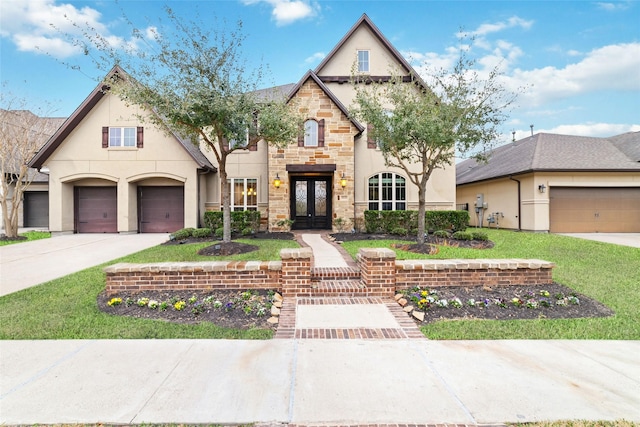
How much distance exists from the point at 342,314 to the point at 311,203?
995cm

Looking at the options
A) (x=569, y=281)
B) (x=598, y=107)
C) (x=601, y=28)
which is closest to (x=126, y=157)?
(x=569, y=281)

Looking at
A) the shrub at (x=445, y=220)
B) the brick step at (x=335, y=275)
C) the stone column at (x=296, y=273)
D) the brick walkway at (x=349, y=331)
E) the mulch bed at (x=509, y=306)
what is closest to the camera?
the brick walkway at (x=349, y=331)

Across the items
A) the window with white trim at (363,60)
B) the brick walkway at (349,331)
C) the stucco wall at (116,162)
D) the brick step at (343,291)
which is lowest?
the brick walkway at (349,331)

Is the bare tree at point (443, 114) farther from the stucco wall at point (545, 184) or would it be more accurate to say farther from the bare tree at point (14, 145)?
the bare tree at point (14, 145)

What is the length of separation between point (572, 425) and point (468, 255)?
632cm

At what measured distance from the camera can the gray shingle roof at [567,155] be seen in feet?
47.4

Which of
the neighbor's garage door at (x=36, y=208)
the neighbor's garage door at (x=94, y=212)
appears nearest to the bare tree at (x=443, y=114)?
the neighbor's garage door at (x=94, y=212)

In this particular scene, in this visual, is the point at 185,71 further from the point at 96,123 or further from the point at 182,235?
the point at 96,123

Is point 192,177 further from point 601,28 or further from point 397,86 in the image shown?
point 601,28

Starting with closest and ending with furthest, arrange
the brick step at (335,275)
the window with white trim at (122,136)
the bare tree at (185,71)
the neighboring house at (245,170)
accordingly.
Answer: the brick step at (335,275) → the bare tree at (185,71) → the neighboring house at (245,170) → the window with white trim at (122,136)

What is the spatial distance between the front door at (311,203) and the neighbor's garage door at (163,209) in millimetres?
5535

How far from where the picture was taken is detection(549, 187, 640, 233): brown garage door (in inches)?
575

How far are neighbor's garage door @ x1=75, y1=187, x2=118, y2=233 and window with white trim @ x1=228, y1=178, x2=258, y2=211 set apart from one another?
18.9 feet

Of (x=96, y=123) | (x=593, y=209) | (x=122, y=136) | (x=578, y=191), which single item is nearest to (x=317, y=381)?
(x=122, y=136)
